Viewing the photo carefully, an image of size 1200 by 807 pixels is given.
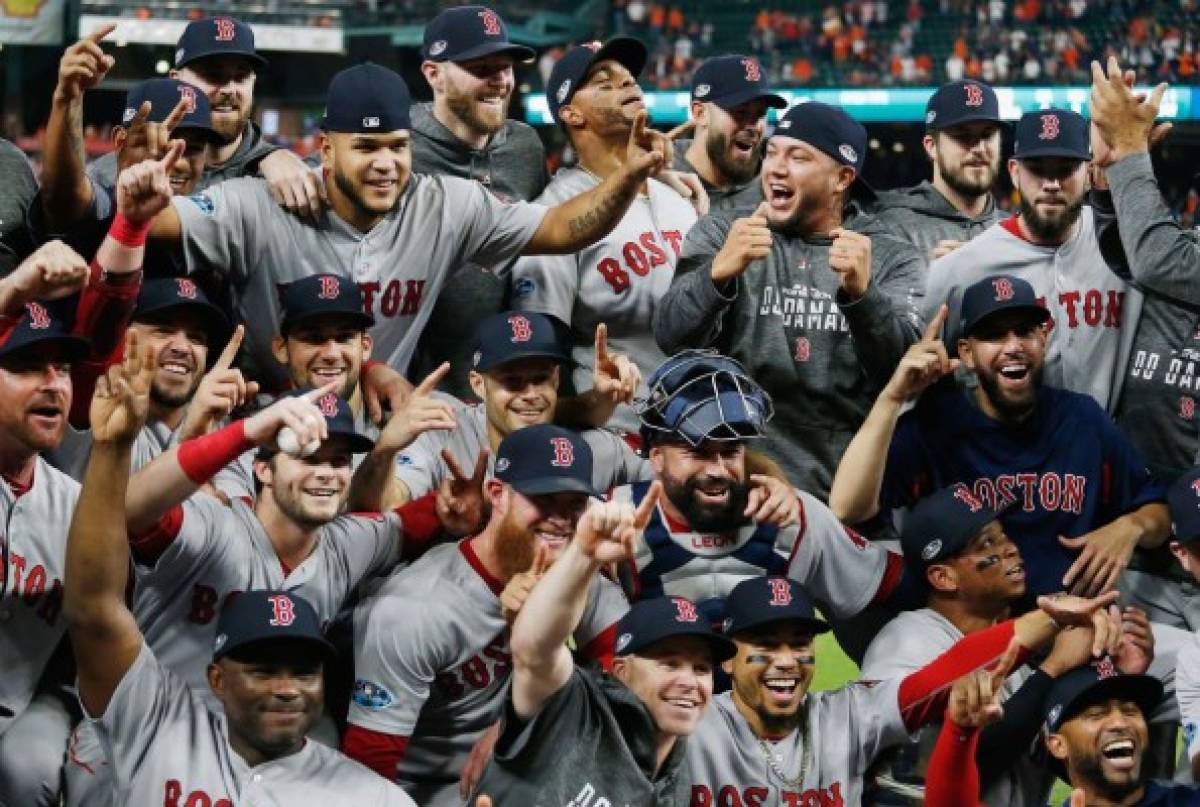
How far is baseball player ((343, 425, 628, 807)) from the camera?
629cm

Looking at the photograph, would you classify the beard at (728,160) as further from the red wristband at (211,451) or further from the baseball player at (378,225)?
the red wristband at (211,451)

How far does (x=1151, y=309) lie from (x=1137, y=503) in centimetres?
77

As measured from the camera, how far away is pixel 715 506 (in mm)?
6605

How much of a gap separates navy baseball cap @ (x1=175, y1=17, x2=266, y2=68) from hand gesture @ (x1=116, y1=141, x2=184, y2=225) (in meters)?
1.55

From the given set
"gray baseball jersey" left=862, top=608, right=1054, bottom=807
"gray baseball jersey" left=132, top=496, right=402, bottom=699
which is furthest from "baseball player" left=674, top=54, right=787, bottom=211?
"gray baseball jersey" left=132, top=496, right=402, bottom=699

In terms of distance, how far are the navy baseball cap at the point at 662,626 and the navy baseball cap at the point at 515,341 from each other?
123cm

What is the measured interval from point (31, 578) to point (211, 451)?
0.94 metres

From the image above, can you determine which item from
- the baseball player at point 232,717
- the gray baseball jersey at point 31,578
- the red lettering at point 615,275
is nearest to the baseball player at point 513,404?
the red lettering at point 615,275

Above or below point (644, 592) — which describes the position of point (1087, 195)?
above

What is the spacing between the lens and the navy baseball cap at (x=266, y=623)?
591 cm

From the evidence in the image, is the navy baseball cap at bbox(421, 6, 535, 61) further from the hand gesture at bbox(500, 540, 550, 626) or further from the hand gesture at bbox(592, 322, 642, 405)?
the hand gesture at bbox(500, 540, 550, 626)

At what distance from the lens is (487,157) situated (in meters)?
8.20


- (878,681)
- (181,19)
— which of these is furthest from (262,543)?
(181,19)

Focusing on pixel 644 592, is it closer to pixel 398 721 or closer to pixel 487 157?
pixel 398 721
